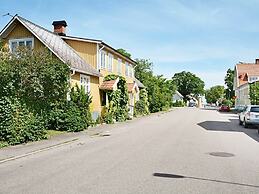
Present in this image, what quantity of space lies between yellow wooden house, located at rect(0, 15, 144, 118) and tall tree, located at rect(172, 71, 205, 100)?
4020 inches

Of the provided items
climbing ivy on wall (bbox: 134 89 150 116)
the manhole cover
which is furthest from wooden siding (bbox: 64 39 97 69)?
the manhole cover

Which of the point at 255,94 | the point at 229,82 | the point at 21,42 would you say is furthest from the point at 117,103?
the point at 229,82

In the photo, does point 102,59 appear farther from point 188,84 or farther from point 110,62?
point 188,84

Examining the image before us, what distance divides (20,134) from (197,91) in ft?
407

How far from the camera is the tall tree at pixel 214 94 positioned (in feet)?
486

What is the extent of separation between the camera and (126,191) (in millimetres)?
6941

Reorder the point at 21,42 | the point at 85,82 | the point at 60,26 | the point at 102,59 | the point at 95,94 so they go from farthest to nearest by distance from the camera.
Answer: the point at 60,26, the point at 102,59, the point at 95,94, the point at 85,82, the point at 21,42

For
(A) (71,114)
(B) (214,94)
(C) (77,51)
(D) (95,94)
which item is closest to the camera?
(A) (71,114)

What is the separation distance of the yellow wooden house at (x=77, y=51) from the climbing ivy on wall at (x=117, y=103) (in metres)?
0.65

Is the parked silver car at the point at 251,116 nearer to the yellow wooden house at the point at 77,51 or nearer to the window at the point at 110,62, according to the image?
the yellow wooden house at the point at 77,51

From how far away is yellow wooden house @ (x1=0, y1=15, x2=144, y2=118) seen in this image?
2412 centimetres

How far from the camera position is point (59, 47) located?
25.6m

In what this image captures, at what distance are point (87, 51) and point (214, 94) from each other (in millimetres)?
130615

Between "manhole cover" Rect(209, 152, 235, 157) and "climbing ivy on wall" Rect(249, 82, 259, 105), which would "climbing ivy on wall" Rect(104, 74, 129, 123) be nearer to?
"manhole cover" Rect(209, 152, 235, 157)
